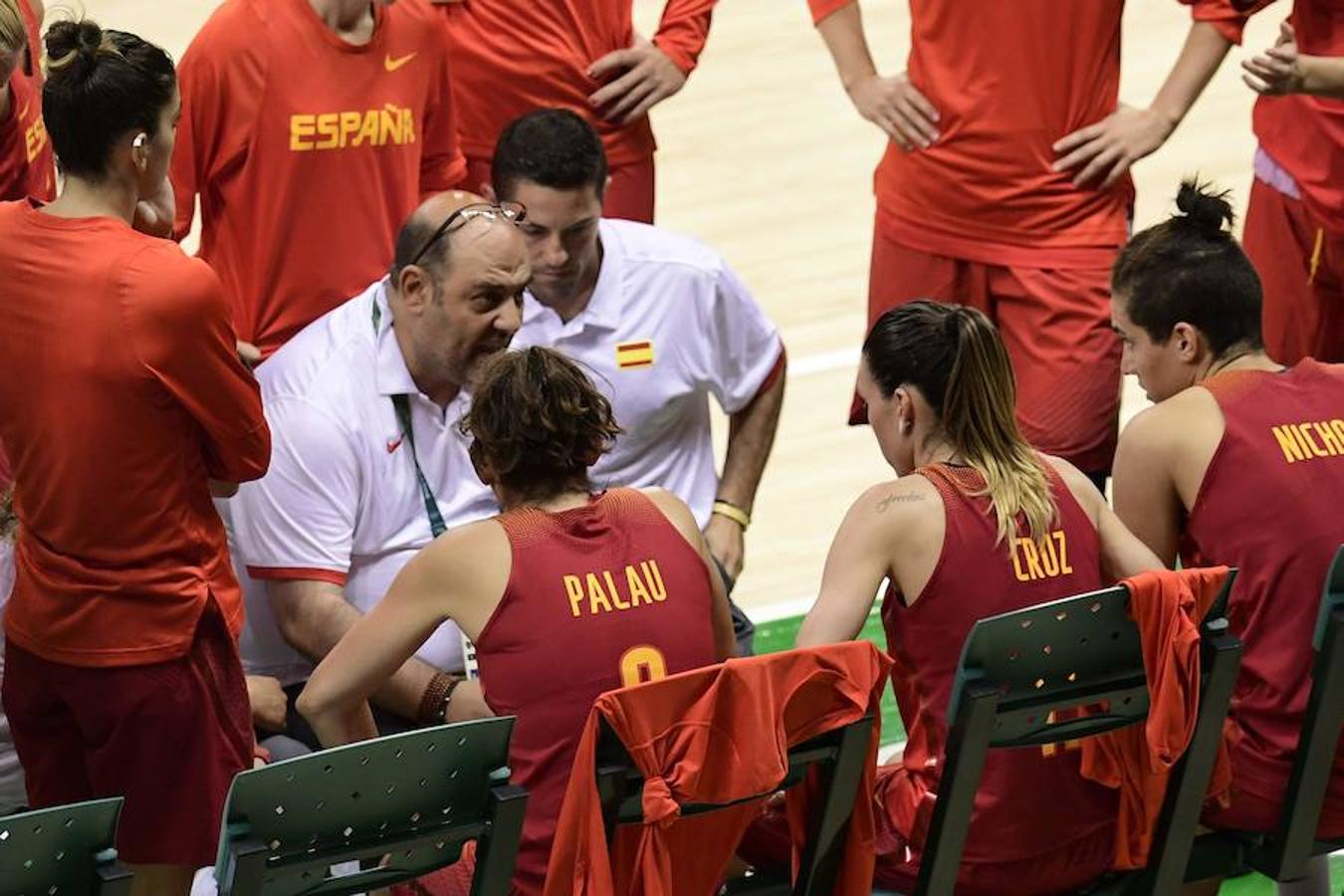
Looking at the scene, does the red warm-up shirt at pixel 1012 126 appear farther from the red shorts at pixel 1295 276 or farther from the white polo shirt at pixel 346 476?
the white polo shirt at pixel 346 476

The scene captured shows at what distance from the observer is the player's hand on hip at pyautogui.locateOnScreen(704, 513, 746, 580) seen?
15.8 ft

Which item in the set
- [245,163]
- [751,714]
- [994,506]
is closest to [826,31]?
[245,163]

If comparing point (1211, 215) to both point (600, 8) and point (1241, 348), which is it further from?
point (600, 8)

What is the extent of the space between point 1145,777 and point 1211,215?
1.09 m

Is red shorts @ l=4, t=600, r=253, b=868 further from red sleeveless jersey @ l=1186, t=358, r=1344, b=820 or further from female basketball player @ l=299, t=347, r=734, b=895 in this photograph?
red sleeveless jersey @ l=1186, t=358, r=1344, b=820

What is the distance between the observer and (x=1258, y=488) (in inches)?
146

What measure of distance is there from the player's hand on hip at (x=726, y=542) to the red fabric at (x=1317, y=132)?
1533mm

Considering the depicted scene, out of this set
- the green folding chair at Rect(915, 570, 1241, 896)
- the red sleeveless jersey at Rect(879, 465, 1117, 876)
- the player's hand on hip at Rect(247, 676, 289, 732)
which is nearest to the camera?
the green folding chair at Rect(915, 570, 1241, 896)

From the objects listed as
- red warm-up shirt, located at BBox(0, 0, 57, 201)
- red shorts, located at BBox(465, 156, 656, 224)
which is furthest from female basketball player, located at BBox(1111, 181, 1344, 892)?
red warm-up shirt, located at BBox(0, 0, 57, 201)

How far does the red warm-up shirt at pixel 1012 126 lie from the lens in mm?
5082

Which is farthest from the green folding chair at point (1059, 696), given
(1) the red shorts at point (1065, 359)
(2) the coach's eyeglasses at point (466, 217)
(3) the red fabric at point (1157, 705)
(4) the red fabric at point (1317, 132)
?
(4) the red fabric at point (1317, 132)

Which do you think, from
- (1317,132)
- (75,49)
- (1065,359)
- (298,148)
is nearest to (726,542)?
(1065,359)

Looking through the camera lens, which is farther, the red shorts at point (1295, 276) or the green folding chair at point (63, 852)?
the red shorts at point (1295, 276)

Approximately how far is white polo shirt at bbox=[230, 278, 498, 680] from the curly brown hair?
0.75 metres
